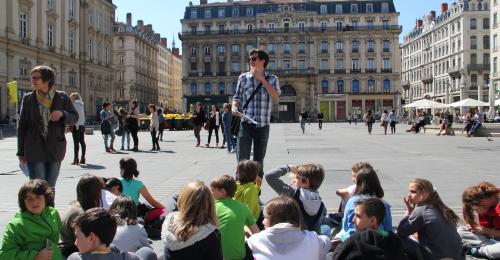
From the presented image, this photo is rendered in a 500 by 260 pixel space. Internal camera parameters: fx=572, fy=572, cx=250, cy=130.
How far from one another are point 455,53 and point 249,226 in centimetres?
9064

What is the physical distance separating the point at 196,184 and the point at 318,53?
295 ft

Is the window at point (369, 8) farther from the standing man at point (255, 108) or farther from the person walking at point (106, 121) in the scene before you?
the standing man at point (255, 108)

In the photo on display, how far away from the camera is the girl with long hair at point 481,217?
5.73 metres

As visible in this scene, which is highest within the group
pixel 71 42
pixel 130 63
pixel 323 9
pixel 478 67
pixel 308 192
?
pixel 323 9

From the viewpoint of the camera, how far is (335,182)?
10.6 m

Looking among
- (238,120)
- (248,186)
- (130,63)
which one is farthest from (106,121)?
(130,63)

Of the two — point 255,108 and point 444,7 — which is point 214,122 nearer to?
point 255,108

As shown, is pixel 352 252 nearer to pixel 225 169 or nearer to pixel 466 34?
pixel 225 169

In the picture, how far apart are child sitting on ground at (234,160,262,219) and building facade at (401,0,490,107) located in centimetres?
7173

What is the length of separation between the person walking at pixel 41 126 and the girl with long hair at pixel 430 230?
4007 millimetres

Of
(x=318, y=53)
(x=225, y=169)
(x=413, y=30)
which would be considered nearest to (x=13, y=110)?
(x=225, y=169)

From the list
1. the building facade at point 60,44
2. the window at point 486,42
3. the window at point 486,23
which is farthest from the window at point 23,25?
the window at point 486,23

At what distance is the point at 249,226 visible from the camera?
5078 mm

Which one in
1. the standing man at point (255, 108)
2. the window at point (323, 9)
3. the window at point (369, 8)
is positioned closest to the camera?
the standing man at point (255, 108)
